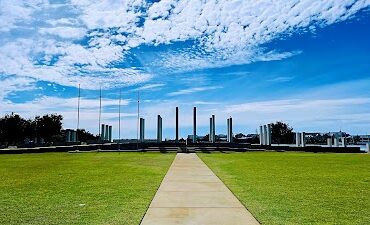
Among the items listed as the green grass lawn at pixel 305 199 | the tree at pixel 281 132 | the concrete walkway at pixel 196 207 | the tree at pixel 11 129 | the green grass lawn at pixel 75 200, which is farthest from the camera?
the tree at pixel 281 132

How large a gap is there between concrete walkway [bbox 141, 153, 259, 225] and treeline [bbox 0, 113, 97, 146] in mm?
72480

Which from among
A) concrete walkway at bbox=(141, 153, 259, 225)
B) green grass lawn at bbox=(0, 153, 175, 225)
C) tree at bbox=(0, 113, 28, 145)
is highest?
tree at bbox=(0, 113, 28, 145)

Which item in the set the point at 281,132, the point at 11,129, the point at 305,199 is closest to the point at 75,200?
the point at 305,199

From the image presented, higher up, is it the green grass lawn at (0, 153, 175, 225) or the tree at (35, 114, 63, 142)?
the tree at (35, 114, 63, 142)

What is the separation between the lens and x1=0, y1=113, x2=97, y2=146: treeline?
77688 millimetres

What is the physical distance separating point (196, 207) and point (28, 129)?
81329 mm

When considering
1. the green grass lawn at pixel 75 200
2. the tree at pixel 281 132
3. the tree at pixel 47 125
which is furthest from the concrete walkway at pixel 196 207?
→ the tree at pixel 281 132

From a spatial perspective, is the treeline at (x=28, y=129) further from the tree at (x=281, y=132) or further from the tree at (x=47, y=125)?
the tree at (x=281, y=132)

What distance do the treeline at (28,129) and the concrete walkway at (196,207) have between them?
7248 centimetres

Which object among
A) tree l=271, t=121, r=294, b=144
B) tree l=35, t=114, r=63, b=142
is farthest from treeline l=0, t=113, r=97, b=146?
tree l=271, t=121, r=294, b=144

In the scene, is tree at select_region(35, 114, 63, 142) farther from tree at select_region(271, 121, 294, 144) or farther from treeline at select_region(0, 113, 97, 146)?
tree at select_region(271, 121, 294, 144)

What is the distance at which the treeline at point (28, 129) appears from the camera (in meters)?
77.7

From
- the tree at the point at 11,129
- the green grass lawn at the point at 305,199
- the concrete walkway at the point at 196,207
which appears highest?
the tree at the point at 11,129

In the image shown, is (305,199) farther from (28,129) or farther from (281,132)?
(281,132)
